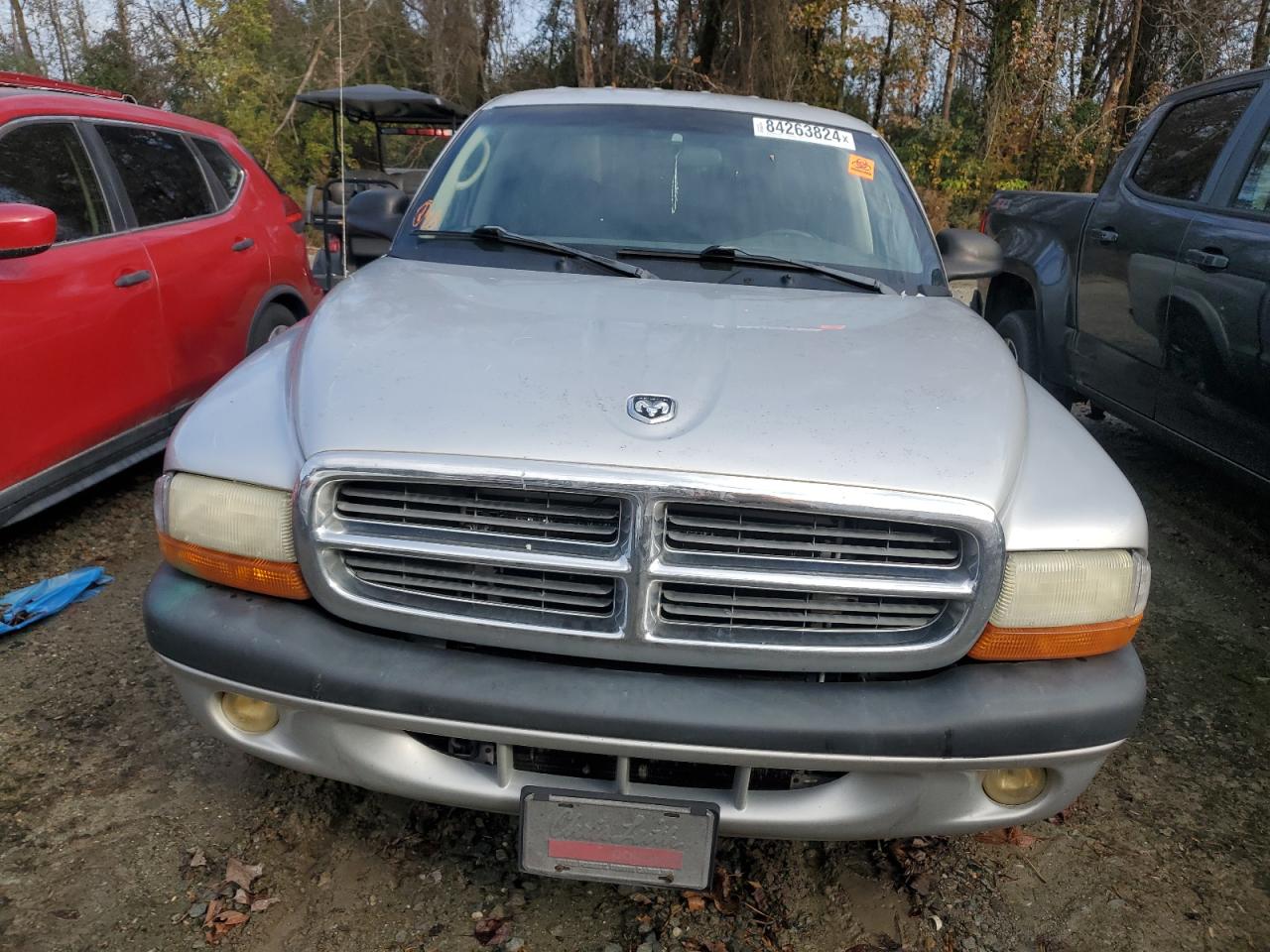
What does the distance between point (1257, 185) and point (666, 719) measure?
11.4 feet

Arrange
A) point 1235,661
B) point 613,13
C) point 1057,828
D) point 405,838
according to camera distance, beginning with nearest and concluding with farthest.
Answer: point 405,838
point 1057,828
point 1235,661
point 613,13

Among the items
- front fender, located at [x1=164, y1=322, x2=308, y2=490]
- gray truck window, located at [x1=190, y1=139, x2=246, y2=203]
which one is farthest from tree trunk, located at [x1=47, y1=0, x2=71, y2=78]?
front fender, located at [x1=164, y1=322, x2=308, y2=490]

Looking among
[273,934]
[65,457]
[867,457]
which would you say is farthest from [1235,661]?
[65,457]

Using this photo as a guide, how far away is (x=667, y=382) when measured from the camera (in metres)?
1.99

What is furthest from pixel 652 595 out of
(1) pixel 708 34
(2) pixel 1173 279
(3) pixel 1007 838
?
(1) pixel 708 34

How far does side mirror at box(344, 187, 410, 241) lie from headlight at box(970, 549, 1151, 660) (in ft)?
7.86

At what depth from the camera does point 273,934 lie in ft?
6.67

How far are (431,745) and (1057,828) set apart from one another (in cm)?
164

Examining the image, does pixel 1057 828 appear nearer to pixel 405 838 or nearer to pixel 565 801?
pixel 565 801

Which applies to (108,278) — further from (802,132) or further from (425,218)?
(802,132)

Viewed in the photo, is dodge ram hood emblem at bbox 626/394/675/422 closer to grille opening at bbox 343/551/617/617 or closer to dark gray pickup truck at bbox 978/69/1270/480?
grille opening at bbox 343/551/617/617

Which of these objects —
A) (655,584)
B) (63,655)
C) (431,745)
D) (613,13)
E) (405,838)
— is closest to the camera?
(655,584)

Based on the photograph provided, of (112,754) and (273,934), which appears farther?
(112,754)

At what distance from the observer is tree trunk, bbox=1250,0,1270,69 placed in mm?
17219
